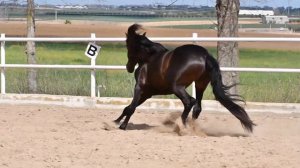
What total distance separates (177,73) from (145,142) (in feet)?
4.54

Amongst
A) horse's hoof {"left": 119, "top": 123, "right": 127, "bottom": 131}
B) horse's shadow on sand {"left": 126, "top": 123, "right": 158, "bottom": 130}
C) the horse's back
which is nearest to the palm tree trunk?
horse's shadow on sand {"left": 126, "top": 123, "right": 158, "bottom": 130}

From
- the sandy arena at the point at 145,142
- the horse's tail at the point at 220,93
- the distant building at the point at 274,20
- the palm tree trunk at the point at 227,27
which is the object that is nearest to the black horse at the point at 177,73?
the horse's tail at the point at 220,93

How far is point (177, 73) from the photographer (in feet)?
34.6

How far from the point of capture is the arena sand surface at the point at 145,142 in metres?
8.43

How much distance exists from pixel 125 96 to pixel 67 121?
8.48 feet

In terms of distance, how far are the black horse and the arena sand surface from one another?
42 centimetres

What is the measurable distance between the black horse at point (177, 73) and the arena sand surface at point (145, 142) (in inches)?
16.4

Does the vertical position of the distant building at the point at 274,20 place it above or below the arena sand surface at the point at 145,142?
below

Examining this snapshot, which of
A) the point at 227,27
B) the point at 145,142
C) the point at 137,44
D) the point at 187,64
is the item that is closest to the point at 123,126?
the point at 137,44

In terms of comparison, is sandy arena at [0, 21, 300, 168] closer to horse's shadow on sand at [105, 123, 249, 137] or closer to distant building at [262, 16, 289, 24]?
horse's shadow on sand at [105, 123, 249, 137]

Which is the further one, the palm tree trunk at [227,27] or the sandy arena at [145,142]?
the palm tree trunk at [227,27]

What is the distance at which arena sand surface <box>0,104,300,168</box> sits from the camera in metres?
8.43

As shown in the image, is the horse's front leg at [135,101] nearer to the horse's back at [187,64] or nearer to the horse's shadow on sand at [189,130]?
the horse's shadow on sand at [189,130]

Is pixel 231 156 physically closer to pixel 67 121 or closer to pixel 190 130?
pixel 190 130
